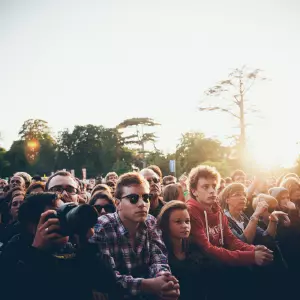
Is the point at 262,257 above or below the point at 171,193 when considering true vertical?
below

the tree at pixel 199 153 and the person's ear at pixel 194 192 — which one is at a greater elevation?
the tree at pixel 199 153

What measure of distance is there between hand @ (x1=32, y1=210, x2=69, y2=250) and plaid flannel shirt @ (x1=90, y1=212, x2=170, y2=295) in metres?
0.56

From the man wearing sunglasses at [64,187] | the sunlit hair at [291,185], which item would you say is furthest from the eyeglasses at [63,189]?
the sunlit hair at [291,185]

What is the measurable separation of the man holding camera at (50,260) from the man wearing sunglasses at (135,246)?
267 mm

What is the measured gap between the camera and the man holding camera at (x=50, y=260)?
5.65ft

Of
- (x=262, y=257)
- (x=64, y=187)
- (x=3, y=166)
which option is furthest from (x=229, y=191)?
(x=3, y=166)

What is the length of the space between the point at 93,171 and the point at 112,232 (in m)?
49.3

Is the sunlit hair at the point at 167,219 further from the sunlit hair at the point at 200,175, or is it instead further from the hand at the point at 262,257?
the hand at the point at 262,257

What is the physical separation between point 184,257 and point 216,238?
403 mm

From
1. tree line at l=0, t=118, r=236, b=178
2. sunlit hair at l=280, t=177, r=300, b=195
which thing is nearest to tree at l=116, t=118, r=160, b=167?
tree line at l=0, t=118, r=236, b=178

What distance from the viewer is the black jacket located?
180 centimetres

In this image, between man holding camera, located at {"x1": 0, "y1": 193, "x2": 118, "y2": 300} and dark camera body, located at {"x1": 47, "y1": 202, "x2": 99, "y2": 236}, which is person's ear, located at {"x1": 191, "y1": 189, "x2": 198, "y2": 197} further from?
dark camera body, located at {"x1": 47, "y1": 202, "x2": 99, "y2": 236}

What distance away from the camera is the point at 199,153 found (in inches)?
1061

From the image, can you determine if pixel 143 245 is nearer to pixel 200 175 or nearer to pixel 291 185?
pixel 200 175
